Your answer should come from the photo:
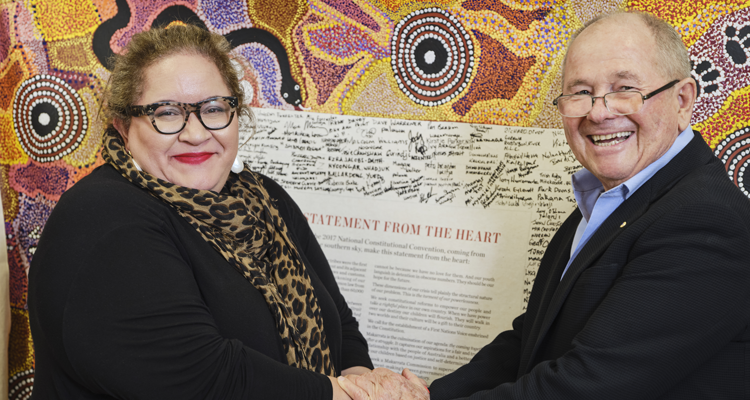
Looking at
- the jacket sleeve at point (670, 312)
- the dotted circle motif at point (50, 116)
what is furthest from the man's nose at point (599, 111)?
the dotted circle motif at point (50, 116)

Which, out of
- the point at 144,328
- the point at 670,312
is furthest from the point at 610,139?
the point at 144,328

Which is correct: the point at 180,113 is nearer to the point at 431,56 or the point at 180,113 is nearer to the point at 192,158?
the point at 192,158

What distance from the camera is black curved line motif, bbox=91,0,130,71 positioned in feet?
7.14

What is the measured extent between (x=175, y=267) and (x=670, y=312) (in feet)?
2.98

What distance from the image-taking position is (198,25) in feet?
7.07

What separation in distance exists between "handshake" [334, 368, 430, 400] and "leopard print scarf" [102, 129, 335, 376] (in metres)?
0.11

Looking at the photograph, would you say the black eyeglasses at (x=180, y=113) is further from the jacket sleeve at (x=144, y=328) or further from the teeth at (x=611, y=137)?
the teeth at (x=611, y=137)

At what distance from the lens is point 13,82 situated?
2248mm

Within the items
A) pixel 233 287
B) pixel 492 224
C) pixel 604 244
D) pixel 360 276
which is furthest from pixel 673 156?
pixel 360 276

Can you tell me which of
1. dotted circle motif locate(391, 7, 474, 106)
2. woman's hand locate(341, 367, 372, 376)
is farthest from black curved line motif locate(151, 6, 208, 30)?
woman's hand locate(341, 367, 372, 376)

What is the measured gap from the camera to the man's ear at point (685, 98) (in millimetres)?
1161

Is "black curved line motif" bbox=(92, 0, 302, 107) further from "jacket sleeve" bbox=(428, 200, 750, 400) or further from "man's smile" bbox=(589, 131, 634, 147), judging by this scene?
"jacket sleeve" bbox=(428, 200, 750, 400)

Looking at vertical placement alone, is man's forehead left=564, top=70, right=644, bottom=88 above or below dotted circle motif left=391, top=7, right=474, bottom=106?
below

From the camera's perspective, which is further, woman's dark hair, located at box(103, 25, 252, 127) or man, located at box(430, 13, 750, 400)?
woman's dark hair, located at box(103, 25, 252, 127)
